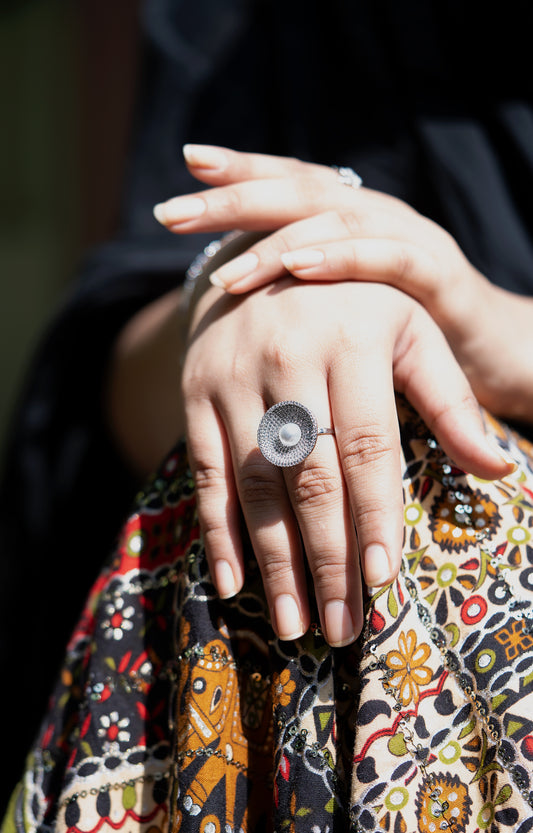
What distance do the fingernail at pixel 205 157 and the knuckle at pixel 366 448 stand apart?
0.29m

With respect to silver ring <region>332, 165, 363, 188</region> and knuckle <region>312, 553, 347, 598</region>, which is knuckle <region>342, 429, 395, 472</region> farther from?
silver ring <region>332, 165, 363, 188</region>

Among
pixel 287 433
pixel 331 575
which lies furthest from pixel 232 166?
pixel 331 575

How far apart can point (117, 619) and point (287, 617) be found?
0.17m

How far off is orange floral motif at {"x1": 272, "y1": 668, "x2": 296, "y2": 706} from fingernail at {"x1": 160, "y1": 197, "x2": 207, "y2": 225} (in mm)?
392

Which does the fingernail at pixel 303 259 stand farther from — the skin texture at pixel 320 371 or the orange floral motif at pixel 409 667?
the orange floral motif at pixel 409 667

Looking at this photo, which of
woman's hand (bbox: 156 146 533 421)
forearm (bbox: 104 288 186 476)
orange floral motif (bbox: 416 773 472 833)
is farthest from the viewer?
forearm (bbox: 104 288 186 476)

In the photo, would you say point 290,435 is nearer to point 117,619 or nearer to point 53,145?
point 117,619

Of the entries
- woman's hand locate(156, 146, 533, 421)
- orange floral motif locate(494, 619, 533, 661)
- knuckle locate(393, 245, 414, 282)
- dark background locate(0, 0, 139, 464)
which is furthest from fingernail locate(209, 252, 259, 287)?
dark background locate(0, 0, 139, 464)

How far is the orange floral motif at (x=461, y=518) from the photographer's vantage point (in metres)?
0.52

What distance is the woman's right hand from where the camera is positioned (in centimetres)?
48

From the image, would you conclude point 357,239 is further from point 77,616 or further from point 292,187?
point 77,616

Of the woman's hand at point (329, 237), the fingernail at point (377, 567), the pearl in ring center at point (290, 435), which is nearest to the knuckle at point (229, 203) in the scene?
the woman's hand at point (329, 237)

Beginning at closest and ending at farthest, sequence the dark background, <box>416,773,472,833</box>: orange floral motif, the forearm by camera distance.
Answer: <box>416,773,472,833</box>: orange floral motif, the forearm, the dark background

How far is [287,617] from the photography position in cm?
49
